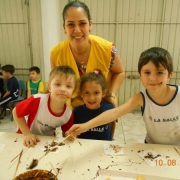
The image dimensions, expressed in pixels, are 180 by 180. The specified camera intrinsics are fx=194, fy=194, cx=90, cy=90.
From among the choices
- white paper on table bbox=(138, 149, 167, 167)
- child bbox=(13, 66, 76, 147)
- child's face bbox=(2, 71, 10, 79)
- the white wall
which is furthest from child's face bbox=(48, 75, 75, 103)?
child's face bbox=(2, 71, 10, 79)

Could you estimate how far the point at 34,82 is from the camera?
3582 mm

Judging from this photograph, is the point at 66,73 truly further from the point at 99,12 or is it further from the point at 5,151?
the point at 99,12

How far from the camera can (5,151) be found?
1.07 meters

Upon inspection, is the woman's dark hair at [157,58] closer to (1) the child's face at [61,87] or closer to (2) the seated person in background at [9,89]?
(1) the child's face at [61,87]

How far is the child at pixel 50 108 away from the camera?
1249 millimetres

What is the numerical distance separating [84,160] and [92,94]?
530 millimetres

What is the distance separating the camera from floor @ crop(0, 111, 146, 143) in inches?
114

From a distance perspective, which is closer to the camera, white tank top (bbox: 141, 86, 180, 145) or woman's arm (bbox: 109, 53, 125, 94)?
white tank top (bbox: 141, 86, 180, 145)

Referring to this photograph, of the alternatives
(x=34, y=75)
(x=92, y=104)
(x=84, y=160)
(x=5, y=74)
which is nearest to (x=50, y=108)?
(x=92, y=104)

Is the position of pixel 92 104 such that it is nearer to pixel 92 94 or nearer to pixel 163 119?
pixel 92 94

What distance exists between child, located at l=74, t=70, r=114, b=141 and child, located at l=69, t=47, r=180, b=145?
0.22m

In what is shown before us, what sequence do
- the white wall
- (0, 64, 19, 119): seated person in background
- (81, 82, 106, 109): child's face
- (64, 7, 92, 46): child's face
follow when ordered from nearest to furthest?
(64, 7, 92, 46): child's face < (81, 82, 106, 109): child's face < the white wall < (0, 64, 19, 119): seated person in background
